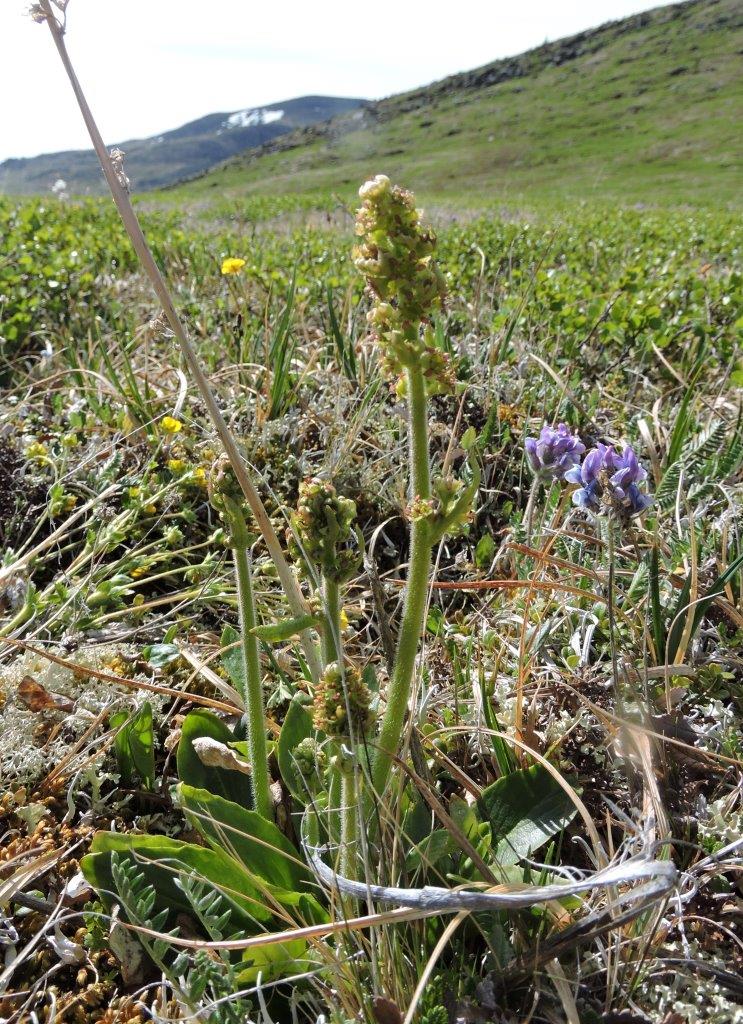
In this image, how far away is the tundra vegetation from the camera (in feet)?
4.14

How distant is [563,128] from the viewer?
61594 millimetres

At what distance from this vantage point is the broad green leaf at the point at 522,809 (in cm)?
153

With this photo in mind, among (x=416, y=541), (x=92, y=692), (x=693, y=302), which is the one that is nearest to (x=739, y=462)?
(x=416, y=541)

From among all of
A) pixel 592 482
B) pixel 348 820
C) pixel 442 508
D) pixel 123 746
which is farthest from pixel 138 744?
pixel 592 482

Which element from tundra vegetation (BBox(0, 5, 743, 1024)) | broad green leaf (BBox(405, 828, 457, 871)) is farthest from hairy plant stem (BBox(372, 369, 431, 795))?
broad green leaf (BBox(405, 828, 457, 871))

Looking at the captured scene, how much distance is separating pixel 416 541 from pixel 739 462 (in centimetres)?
161

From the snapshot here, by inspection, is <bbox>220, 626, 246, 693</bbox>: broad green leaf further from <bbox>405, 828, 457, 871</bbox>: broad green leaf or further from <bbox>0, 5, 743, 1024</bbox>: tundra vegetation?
<bbox>405, 828, 457, 871</bbox>: broad green leaf

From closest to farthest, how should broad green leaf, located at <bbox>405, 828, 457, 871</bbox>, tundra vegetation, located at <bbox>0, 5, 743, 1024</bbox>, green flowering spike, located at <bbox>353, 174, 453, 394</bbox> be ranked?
green flowering spike, located at <bbox>353, 174, 453, 394</bbox>, tundra vegetation, located at <bbox>0, 5, 743, 1024</bbox>, broad green leaf, located at <bbox>405, 828, 457, 871</bbox>

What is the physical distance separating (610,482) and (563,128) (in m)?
67.8

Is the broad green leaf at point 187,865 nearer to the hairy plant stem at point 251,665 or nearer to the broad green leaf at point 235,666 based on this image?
the hairy plant stem at point 251,665

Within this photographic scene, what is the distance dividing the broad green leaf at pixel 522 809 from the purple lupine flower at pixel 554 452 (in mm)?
779

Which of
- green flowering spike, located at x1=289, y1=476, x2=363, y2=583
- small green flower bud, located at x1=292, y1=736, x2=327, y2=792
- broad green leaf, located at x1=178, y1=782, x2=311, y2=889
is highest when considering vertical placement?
green flowering spike, located at x1=289, y1=476, x2=363, y2=583

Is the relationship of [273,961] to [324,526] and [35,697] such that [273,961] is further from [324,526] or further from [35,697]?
[35,697]

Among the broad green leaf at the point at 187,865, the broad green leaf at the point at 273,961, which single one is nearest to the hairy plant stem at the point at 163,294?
the broad green leaf at the point at 187,865
